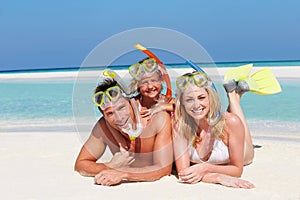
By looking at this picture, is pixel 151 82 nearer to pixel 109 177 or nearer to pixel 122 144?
pixel 122 144

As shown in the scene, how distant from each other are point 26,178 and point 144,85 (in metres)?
1.60

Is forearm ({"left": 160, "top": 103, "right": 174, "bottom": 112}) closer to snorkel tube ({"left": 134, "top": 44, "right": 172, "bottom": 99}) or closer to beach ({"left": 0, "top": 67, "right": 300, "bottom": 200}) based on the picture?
snorkel tube ({"left": 134, "top": 44, "right": 172, "bottom": 99})

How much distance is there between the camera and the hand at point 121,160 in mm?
4801

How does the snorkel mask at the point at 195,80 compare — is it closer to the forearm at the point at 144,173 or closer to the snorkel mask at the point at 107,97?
the snorkel mask at the point at 107,97

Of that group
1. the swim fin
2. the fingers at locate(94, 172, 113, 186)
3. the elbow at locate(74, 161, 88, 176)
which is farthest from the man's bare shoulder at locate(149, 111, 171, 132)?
the swim fin

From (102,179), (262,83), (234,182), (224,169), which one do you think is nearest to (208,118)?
(224,169)

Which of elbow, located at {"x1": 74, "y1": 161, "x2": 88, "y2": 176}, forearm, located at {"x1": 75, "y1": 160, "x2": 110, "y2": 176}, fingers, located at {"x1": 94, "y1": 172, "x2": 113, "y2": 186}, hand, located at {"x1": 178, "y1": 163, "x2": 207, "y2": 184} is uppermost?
hand, located at {"x1": 178, "y1": 163, "x2": 207, "y2": 184}

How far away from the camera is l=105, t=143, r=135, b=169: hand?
4.80 meters

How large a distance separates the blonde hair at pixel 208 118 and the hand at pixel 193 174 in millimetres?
281

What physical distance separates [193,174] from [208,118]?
570 mm

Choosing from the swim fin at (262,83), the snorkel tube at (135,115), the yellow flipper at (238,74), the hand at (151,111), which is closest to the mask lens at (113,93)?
the snorkel tube at (135,115)

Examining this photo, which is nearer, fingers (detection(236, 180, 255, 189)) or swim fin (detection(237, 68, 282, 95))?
fingers (detection(236, 180, 255, 189))

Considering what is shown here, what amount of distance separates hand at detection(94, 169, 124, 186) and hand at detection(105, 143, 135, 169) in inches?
4.7

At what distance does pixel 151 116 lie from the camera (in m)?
4.65
